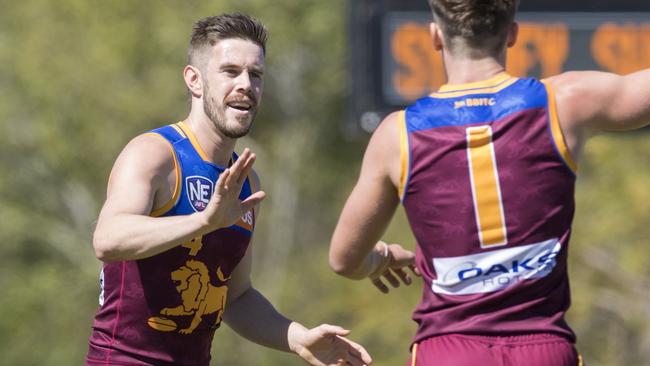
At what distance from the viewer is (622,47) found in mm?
10477

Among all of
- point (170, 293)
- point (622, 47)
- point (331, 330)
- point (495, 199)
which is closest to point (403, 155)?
point (495, 199)

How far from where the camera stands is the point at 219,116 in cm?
528

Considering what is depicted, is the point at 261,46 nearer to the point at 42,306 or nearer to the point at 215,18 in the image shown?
the point at 215,18

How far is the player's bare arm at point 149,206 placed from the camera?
171 inches

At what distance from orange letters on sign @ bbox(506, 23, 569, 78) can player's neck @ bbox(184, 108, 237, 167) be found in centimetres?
540

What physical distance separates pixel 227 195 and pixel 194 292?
0.89m

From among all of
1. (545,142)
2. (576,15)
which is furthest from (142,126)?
(545,142)

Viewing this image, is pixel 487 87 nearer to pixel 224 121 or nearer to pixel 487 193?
pixel 487 193

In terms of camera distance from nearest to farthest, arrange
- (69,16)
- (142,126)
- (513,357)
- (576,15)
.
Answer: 1. (513,357)
2. (576,15)
3. (142,126)
4. (69,16)

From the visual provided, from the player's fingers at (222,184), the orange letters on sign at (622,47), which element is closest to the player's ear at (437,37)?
the player's fingers at (222,184)

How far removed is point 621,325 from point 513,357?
1685cm

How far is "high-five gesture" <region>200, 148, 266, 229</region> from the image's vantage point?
14.1ft

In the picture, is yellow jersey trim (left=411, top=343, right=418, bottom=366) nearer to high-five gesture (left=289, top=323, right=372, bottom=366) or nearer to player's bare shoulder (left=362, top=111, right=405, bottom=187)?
player's bare shoulder (left=362, top=111, right=405, bottom=187)

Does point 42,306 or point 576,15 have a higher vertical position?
point 576,15
